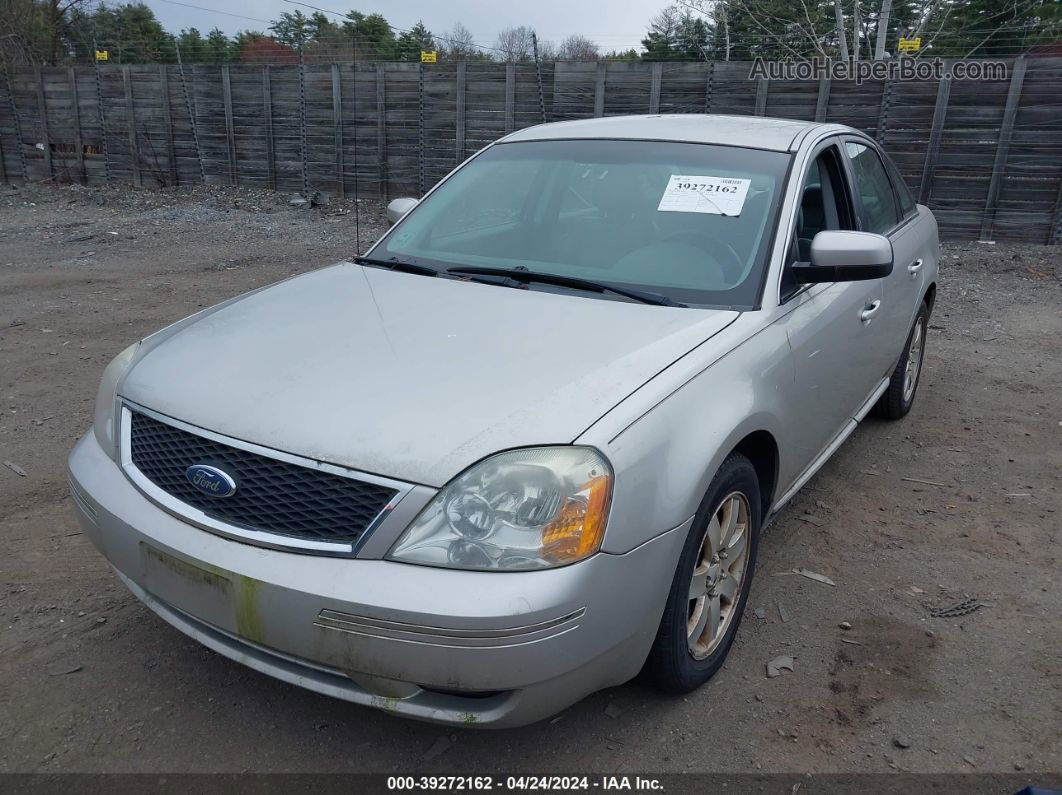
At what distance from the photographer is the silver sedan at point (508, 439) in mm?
1975

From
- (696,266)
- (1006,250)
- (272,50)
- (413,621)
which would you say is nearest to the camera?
(413,621)

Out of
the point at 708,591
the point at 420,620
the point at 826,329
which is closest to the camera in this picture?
the point at 420,620

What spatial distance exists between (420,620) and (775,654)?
59.7 inches

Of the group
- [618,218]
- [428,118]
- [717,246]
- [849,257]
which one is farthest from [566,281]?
[428,118]

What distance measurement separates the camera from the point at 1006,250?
10891mm

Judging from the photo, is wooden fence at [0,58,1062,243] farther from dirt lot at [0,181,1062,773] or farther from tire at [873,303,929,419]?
tire at [873,303,929,419]

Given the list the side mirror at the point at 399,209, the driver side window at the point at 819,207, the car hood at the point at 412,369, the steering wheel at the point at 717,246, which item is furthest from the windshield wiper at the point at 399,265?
the driver side window at the point at 819,207

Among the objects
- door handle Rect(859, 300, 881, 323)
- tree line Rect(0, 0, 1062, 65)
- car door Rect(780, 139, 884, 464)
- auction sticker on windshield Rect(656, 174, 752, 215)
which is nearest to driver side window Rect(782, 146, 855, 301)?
car door Rect(780, 139, 884, 464)

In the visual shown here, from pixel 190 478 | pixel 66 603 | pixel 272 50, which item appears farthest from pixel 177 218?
pixel 272 50

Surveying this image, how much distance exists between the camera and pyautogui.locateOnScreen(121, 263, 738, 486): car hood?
209 centimetres

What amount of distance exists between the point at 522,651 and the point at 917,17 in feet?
105

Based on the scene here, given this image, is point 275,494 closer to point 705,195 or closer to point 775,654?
point 775,654

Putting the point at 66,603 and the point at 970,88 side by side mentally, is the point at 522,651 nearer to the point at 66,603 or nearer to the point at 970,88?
the point at 66,603

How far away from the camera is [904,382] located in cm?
491
